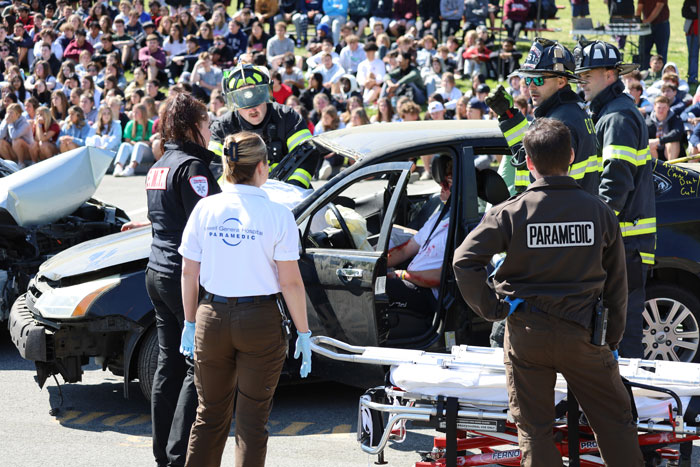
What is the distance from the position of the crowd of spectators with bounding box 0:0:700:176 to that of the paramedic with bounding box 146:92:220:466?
25.4ft

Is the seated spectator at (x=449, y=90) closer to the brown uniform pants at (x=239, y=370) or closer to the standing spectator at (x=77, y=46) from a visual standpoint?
the standing spectator at (x=77, y=46)

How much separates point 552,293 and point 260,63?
14651 millimetres

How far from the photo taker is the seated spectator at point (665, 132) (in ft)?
42.3

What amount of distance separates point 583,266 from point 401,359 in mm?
1087

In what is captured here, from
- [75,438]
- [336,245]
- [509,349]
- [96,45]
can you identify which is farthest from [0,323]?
[96,45]

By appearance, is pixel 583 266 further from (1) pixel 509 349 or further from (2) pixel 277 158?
(2) pixel 277 158

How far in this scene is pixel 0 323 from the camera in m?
7.05

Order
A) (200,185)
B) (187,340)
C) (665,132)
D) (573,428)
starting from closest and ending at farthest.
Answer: (573,428) < (187,340) < (200,185) < (665,132)

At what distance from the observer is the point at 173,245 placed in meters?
4.64

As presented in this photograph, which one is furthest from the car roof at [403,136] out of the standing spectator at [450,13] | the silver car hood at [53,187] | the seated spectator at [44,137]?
the standing spectator at [450,13]

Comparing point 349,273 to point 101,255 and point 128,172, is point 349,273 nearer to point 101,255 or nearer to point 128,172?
point 101,255

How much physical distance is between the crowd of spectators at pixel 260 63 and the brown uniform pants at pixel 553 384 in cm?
868

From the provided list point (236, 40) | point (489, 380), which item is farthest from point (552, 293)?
point (236, 40)

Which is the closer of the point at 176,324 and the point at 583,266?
the point at 583,266
